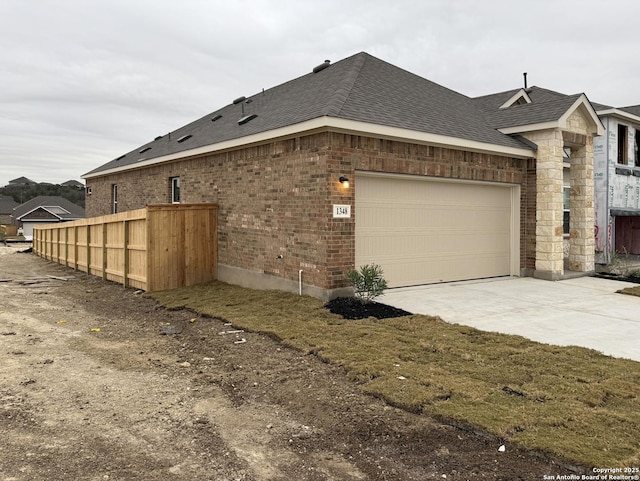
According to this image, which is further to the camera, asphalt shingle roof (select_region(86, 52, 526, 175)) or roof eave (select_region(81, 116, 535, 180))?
asphalt shingle roof (select_region(86, 52, 526, 175))

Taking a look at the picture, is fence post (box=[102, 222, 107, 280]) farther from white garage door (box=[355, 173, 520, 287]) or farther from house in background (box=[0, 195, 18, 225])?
house in background (box=[0, 195, 18, 225])

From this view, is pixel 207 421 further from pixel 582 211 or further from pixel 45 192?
pixel 45 192

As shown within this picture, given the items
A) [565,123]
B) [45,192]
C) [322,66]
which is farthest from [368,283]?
[45,192]

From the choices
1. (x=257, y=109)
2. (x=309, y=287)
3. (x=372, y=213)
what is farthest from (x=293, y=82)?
(x=309, y=287)

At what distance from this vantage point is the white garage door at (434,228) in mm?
10086

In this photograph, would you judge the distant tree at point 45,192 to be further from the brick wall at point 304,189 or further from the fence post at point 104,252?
the brick wall at point 304,189

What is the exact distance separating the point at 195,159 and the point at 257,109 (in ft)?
8.58

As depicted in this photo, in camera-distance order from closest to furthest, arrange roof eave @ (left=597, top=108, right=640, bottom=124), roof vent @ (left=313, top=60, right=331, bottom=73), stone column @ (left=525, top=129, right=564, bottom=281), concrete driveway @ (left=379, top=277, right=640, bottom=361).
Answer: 1. concrete driveway @ (left=379, top=277, right=640, bottom=361)
2. stone column @ (left=525, top=129, right=564, bottom=281)
3. roof vent @ (left=313, top=60, right=331, bottom=73)
4. roof eave @ (left=597, top=108, right=640, bottom=124)

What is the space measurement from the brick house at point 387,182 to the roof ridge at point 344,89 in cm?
5

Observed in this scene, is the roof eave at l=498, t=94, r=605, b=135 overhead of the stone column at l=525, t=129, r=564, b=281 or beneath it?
overhead

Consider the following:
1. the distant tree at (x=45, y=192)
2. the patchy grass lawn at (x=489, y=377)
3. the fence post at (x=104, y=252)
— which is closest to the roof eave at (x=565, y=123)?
the patchy grass lawn at (x=489, y=377)

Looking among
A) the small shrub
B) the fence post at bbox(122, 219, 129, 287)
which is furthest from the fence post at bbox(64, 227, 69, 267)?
the small shrub

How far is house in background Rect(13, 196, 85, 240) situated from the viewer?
69.9 m

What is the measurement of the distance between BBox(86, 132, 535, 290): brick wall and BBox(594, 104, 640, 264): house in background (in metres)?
6.80
